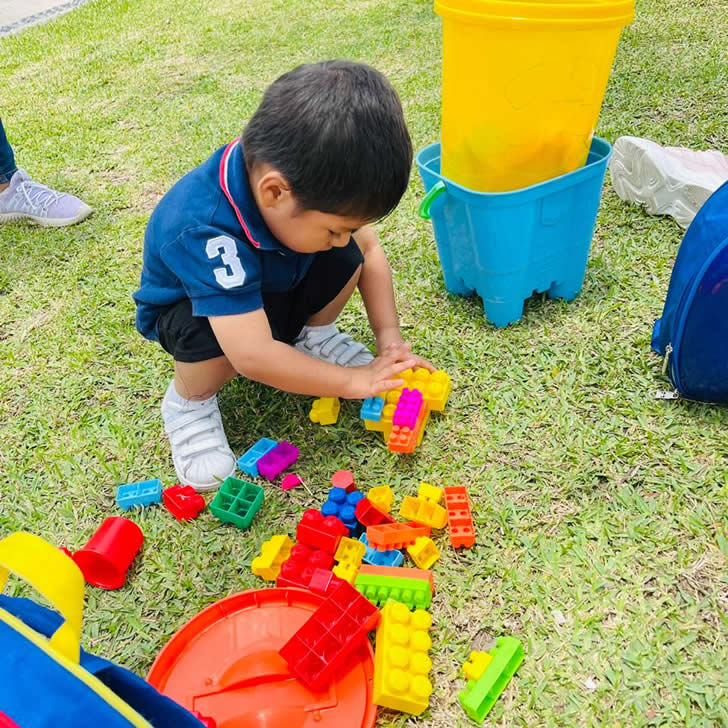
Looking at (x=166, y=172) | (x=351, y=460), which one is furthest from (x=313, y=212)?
(x=166, y=172)

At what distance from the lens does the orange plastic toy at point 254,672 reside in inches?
37.0

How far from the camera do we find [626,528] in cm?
115

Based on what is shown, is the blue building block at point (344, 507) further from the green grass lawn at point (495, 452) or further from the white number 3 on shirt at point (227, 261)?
the white number 3 on shirt at point (227, 261)

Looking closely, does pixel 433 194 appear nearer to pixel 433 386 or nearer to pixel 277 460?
pixel 433 386

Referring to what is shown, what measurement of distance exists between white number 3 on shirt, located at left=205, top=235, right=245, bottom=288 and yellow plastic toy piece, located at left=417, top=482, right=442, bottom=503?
1.65ft

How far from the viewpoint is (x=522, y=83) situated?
1336 mm

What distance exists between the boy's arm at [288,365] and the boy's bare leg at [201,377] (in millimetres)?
126

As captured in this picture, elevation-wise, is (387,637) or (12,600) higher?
(12,600)

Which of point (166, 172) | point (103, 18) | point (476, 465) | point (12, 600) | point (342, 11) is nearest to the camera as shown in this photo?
point (12, 600)

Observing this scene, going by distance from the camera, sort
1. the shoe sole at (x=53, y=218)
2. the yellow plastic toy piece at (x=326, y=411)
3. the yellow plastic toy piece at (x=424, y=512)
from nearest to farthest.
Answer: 1. the yellow plastic toy piece at (x=424, y=512)
2. the yellow plastic toy piece at (x=326, y=411)
3. the shoe sole at (x=53, y=218)

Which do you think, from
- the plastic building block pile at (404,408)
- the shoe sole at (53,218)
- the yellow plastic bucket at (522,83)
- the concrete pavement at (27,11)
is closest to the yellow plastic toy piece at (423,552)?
the plastic building block pile at (404,408)

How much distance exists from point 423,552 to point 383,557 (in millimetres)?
70

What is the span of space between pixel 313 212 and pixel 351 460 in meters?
0.55

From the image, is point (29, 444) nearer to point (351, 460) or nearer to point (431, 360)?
point (351, 460)
